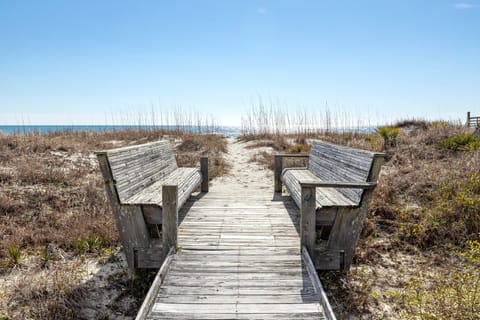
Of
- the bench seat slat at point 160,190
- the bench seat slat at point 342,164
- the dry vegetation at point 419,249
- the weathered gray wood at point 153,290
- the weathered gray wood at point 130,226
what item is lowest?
the dry vegetation at point 419,249

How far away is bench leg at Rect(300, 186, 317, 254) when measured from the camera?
133 inches

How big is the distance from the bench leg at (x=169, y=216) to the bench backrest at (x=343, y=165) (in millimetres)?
2152

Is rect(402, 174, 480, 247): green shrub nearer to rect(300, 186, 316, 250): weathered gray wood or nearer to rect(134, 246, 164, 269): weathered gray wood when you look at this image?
rect(300, 186, 316, 250): weathered gray wood

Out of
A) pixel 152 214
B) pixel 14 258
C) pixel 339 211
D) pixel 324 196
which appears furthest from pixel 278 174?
pixel 14 258

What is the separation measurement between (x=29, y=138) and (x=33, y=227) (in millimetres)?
7151

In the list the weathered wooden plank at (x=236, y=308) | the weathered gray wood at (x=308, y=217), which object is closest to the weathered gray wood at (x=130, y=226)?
the weathered wooden plank at (x=236, y=308)

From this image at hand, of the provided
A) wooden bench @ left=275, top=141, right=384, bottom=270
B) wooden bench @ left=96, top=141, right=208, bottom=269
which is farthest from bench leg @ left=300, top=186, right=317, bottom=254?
wooden bench @ left=96, top=141, right=208, bottom=269

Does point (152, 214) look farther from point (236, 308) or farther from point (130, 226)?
point (236, 308)

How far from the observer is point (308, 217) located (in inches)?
135

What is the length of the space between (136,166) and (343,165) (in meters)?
3.04

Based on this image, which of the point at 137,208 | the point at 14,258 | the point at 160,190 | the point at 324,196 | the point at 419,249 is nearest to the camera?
the point at 137,208

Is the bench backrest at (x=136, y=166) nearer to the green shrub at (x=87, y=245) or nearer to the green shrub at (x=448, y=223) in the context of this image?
the green shrub at (x=87, y=245)

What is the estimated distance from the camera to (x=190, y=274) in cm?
303

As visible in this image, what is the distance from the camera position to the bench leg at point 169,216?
3.41 metres
